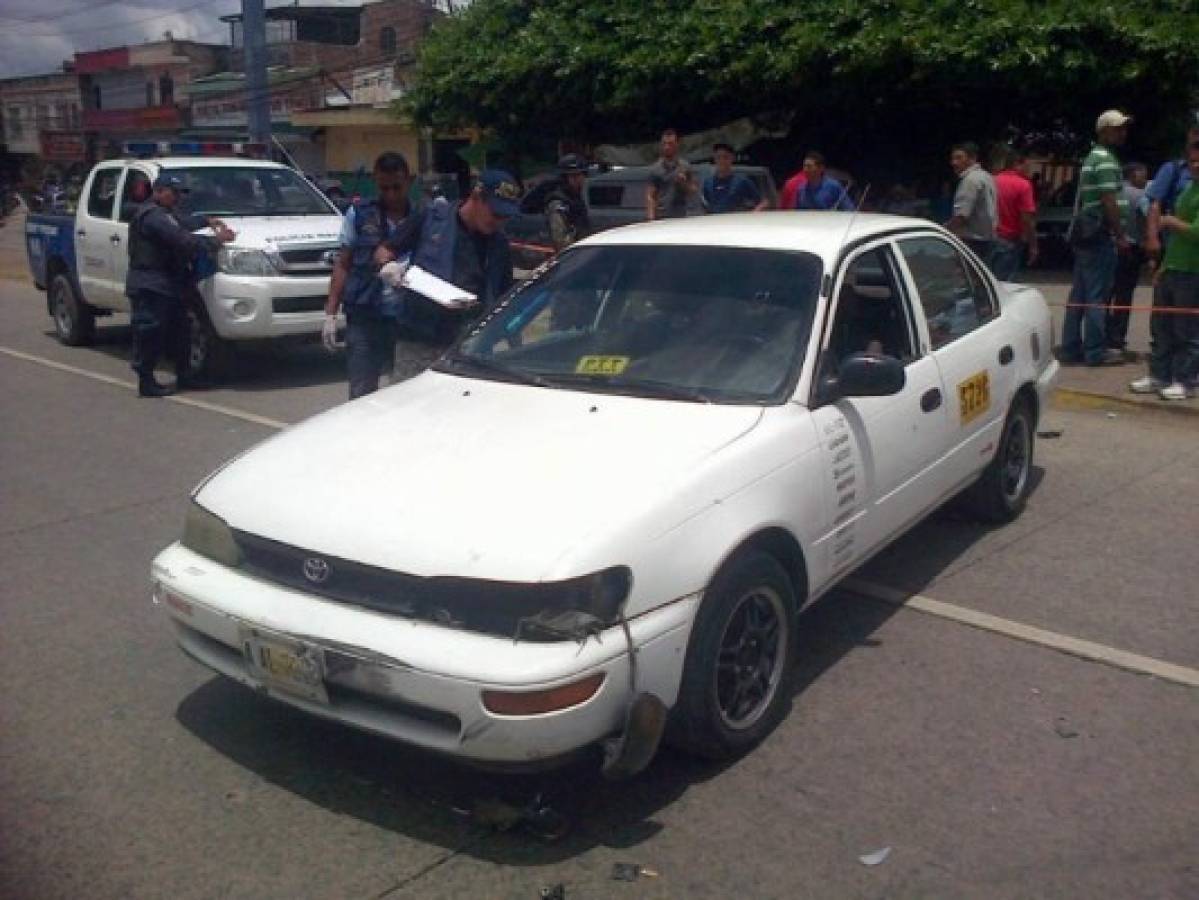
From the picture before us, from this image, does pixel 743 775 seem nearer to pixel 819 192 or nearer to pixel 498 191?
pixel 498 191

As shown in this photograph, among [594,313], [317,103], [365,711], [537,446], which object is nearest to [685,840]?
[365,711]

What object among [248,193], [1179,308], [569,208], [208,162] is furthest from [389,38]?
[1179,308]

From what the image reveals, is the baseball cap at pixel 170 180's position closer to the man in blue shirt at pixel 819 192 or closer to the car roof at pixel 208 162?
the car roof at pixel 208 162

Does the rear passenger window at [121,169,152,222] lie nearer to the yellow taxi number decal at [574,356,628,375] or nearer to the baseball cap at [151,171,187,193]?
the baseball cap at [151,171,187,193]

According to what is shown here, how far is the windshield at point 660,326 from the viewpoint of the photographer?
455 cm

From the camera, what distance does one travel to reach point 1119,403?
29.7 ft

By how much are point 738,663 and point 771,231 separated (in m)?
1.97

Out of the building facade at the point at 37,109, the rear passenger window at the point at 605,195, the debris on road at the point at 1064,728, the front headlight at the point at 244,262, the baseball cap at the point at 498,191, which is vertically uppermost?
the building facade at the point at 37,109

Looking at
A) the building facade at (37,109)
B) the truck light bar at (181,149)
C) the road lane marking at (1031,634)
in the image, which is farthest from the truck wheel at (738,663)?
the building facade at (37,109)

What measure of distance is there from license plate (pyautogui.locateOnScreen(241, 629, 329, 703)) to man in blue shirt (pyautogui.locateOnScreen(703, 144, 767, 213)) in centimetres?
867

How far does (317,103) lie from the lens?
2095 inches

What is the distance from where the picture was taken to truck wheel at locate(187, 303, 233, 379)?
10.6 m

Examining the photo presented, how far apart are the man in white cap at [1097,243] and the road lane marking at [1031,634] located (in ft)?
17.4

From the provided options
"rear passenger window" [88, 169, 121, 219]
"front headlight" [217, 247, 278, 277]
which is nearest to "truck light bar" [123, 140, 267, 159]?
"rear passenger window" [88, 169, 121, 219]
